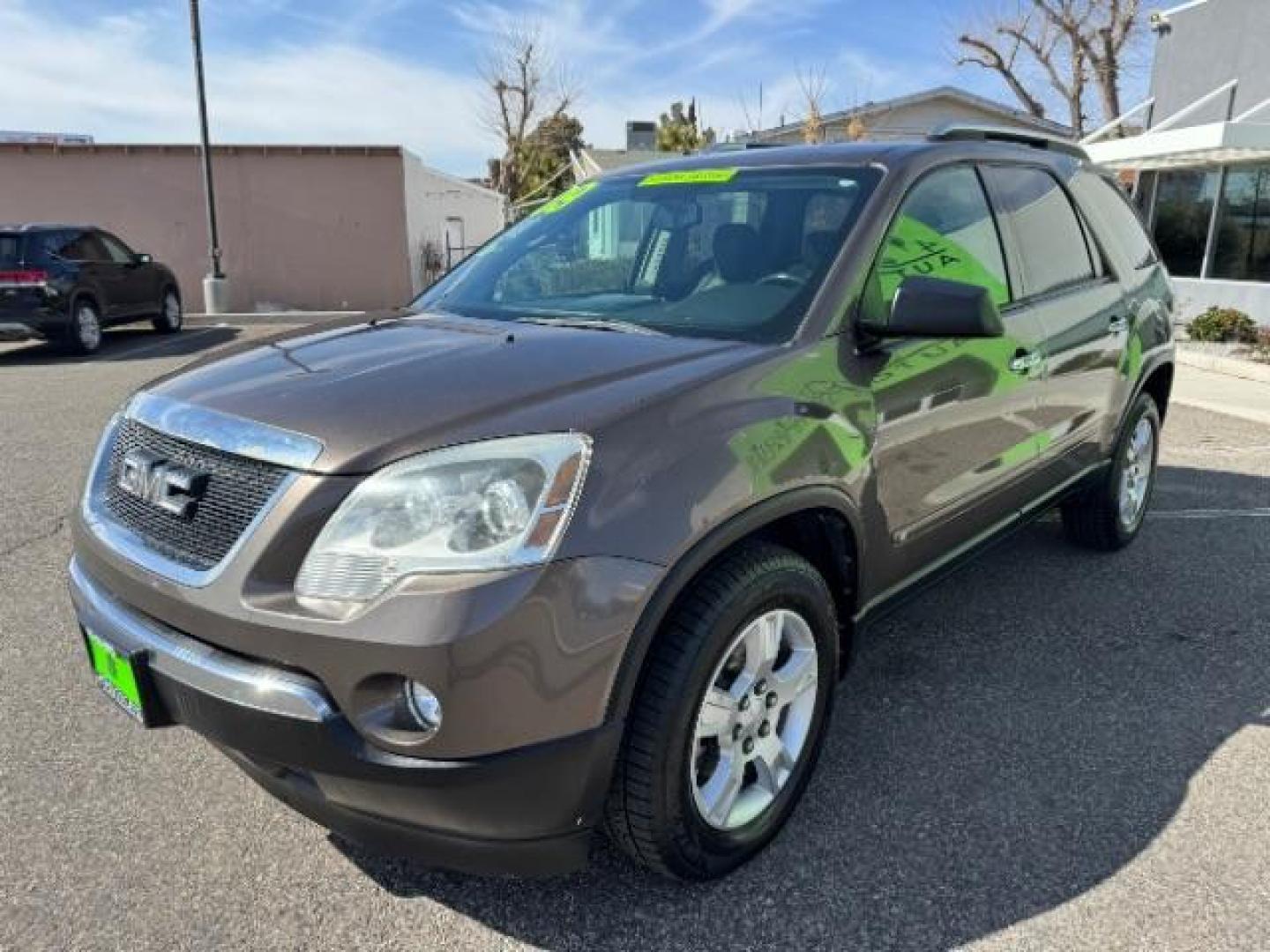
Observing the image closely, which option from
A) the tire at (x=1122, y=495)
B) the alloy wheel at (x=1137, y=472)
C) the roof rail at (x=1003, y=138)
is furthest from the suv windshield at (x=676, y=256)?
the alloy wheel at (x=1137, y=472)

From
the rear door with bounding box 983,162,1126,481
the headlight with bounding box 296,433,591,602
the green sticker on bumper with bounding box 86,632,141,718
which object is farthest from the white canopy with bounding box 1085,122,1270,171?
the green sticker on bumper with bounding box 86,632,141,718

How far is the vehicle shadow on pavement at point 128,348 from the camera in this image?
490 inches

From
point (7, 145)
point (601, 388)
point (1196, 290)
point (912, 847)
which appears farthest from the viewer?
point (7, 145)

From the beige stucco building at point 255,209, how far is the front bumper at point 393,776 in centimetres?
1816

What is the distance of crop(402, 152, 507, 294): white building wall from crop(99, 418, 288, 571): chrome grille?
13760 millimetres

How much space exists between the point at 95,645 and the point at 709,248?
81.0 inches

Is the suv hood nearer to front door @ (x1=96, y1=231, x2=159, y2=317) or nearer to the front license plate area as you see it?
the front license plate area

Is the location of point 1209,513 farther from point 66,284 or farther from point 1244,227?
point 66,284

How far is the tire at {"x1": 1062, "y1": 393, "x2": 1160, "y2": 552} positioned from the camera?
4.52m

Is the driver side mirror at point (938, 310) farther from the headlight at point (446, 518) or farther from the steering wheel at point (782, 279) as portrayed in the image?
the headlight at point (446, 518)

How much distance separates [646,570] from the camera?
6.44ft

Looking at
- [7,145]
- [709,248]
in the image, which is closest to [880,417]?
[709,248]

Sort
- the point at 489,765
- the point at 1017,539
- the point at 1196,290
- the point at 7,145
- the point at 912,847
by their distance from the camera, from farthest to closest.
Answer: the point at 7,145 < the point at 1196,290 < the point at 1017,539 < the point at 912,847 < the point at 489,765

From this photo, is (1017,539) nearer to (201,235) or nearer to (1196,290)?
(1196,290)
